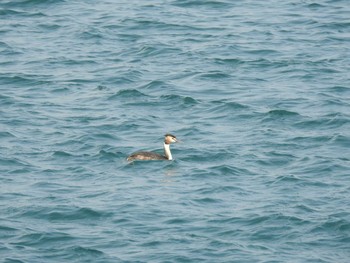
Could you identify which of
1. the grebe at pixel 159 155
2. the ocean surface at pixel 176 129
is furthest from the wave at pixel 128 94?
the grebe at pixel 159 155

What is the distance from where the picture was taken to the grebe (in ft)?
92.2

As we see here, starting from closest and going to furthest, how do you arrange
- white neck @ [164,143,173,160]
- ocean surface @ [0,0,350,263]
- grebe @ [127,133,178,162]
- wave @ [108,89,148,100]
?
ocean surface @ [0,0,350,263]
grebe @ [127,133,178,162]
white neck @ [164,143,173,160]
wave @ [108,89,148,100]

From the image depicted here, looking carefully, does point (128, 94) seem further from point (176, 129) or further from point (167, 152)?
point (167, 152)

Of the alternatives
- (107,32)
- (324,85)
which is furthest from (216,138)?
(107,32)

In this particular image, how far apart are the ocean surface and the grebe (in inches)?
7.6

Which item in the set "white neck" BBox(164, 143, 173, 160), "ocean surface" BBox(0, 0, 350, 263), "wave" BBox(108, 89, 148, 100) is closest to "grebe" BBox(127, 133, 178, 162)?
"white neck" BBox(164, 143, 173, 160)

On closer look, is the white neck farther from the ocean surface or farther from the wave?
the wave

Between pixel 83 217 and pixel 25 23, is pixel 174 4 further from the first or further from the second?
pixel 83 217

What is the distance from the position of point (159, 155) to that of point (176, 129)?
2.28 m

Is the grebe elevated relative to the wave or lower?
elevated

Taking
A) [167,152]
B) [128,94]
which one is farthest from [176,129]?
[128,94]

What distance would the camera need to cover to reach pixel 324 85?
113ft

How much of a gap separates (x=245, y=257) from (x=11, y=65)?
16648 millimetres

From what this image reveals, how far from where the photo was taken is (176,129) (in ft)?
102
